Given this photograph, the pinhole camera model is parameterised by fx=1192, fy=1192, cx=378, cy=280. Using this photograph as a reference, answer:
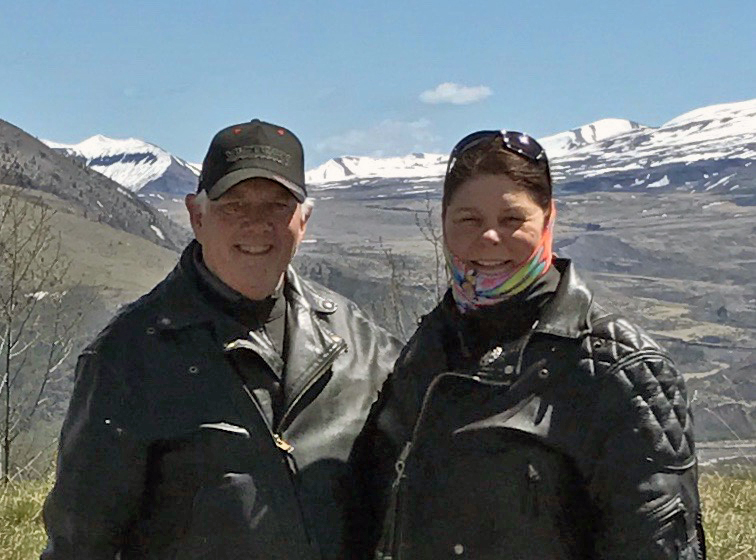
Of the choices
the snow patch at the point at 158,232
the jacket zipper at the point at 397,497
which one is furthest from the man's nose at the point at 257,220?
the snow patch at the point at 158,232

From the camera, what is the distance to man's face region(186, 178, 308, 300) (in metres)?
2.95

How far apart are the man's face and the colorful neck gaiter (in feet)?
1.73

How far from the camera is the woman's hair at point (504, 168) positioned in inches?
102

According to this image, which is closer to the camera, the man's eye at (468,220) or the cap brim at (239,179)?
the man's eye at (468,220)

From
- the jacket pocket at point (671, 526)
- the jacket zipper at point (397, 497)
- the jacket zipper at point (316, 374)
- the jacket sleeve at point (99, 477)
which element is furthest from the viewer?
the jacket zipper at point (316, 374)

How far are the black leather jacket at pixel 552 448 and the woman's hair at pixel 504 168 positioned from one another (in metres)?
0.20

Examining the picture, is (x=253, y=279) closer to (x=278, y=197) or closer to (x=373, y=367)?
(x=278, y=197)

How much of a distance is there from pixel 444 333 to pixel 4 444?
25.6 feet

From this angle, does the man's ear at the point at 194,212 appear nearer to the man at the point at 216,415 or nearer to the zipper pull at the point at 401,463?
the man at the point at 216,415

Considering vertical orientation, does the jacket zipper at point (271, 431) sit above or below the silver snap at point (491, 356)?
below

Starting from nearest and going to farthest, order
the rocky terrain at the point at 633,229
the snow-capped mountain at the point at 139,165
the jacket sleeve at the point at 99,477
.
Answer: the jacket sleeve at the point at 99,477 < the rocky terrain at the point at 633,229 < the snow-capped mountain at the point at 139,165

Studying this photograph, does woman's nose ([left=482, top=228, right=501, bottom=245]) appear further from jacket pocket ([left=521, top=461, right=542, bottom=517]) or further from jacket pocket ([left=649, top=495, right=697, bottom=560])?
jacket pocket ([left=649, top=495, right=697, bottom=560])

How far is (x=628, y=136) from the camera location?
184875mm

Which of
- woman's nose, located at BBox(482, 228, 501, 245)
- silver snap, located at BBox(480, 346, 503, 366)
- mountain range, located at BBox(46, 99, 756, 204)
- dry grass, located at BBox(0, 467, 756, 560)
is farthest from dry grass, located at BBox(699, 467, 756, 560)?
mountain range, located at BBox(46, 99, 756, 204)
